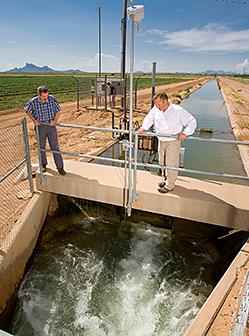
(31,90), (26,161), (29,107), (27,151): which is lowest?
(26,161)

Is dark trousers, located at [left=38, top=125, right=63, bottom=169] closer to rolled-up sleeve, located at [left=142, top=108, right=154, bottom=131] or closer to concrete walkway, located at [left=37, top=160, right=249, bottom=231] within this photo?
concrete walkway, located at [left=37, top=160, right=249, bottom=231]

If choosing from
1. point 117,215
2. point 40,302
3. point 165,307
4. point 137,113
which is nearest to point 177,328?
point 165,307

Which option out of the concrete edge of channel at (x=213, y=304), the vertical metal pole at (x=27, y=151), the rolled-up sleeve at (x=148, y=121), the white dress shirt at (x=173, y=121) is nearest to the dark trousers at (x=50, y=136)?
the vertical metal pole at (x=27, y=151)

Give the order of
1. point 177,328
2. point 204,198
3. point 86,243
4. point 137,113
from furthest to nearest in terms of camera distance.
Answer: point 137,113
point 86,243
point 204,198
point 177,328

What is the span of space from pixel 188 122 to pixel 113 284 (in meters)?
3.05

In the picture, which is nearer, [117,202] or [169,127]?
[169,127]

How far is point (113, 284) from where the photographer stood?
15.4 ft

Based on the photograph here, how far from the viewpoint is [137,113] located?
16.4 m

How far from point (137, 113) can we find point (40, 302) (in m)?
13.4

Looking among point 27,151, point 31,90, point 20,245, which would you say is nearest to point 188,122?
point 27,151

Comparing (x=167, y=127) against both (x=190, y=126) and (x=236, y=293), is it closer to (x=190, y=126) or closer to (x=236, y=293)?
(x=190, y=126)

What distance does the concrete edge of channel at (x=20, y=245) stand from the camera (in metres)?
3.90

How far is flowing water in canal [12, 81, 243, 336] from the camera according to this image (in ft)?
13.2

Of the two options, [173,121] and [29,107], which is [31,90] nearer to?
[29,107]
